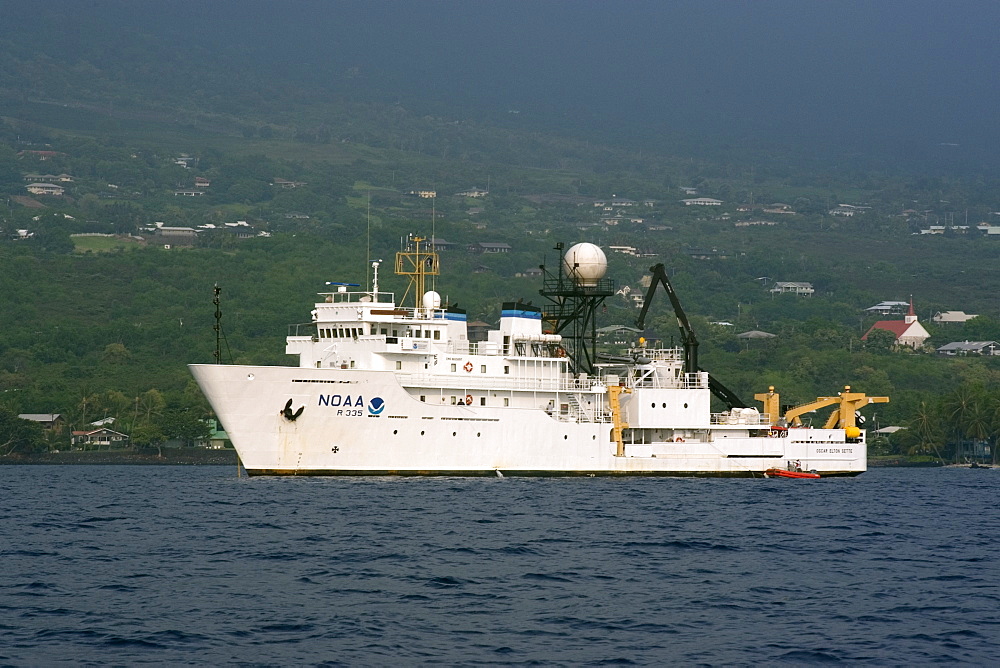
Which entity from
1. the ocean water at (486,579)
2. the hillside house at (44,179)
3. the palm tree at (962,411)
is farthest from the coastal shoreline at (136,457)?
the hillside house at (44,179)

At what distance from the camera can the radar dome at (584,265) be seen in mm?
51062

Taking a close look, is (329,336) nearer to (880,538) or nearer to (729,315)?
(880,538)

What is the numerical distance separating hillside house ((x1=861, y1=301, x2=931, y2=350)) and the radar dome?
250 feet

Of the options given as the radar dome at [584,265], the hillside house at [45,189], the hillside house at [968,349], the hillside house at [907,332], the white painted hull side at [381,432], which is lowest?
the white painted hull side at [381,432]

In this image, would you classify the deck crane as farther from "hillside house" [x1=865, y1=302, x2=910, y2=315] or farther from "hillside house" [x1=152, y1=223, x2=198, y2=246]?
"hillside house" [x1=152, y1=223, x2=198, y2=246]

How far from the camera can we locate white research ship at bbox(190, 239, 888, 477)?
42594 mm

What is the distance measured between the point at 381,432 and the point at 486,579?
19.3 metres

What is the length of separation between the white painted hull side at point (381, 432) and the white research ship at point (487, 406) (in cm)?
4

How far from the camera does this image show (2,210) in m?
176

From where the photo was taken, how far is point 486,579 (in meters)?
24.2

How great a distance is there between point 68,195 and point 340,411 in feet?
523

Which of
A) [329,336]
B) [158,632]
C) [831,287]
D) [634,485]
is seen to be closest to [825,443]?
[634,485]

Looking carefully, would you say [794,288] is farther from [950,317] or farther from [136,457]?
[136,457]

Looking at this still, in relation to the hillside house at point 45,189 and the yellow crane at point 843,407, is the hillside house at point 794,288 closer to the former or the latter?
the hillside house at point 45,189
